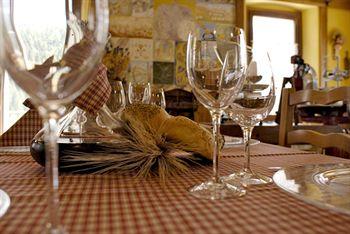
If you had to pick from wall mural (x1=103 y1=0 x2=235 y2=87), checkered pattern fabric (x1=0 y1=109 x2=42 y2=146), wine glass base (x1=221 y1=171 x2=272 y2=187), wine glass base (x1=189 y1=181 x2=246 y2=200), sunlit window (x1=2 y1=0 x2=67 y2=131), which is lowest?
checkered pattern fabric (x1=0 y1=109 x2=42 y2=146)

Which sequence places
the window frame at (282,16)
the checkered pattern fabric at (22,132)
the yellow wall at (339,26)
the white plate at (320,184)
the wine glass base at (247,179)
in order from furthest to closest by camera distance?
the yellow wall at (339,26) → the window frame at (282,16) → the checkered pattern fabric at (22,132) → the wine glass base at (247,179) → the white plate at (320,184)

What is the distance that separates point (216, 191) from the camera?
44 centimetres

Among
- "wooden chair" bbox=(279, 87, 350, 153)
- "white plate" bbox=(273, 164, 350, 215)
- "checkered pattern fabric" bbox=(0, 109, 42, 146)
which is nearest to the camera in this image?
"white plate" bbox=(273, 164, 350, 215)

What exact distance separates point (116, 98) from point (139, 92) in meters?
0.11

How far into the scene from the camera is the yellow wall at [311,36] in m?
4.84

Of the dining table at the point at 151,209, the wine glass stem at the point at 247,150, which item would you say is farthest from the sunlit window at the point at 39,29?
the wine glass stem at the point at 247,150

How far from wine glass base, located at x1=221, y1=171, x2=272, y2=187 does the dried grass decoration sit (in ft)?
0.27

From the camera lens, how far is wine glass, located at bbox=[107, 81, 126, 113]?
2.45 ft

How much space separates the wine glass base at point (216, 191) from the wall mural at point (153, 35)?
10.9ft

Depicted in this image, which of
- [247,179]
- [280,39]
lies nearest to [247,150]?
[247,179]

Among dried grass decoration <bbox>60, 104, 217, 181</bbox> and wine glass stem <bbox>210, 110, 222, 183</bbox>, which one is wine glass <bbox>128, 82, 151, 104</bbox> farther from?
wine glass stem <bbox>210, 110, 222, 183</bbox>

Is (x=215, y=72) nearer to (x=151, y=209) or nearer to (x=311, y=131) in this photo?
(x=151, y=209)

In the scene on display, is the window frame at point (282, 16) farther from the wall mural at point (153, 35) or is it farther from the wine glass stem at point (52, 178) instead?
the wine glass stem at point (52, 178)

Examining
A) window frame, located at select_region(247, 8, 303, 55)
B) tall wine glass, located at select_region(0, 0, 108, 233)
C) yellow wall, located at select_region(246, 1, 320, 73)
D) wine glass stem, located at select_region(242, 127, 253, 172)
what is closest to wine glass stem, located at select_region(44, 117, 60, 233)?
tall wine glass, located at select_region(0, 0, 108, 233)
